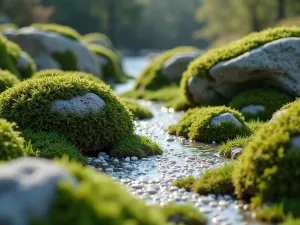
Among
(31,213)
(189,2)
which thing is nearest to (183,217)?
(31,213)

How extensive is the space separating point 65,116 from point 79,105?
44 cm

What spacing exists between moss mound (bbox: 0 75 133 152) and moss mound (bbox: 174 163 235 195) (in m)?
3.31

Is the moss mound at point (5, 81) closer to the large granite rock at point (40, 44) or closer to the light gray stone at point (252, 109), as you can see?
the light gray stone at point (252, 109)

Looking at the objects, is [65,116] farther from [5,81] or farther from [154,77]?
[154,77]

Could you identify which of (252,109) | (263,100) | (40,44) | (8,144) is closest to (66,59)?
(40,44)

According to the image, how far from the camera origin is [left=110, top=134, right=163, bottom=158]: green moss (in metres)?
11.9

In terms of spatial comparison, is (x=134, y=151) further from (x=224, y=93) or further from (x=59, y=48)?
(x=59, y=48)

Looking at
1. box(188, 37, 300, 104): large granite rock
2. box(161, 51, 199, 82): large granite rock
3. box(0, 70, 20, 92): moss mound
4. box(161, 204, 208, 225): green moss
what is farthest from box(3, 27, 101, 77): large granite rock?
box(161, 204, 208, 225): green moss

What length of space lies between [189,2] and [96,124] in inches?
4444

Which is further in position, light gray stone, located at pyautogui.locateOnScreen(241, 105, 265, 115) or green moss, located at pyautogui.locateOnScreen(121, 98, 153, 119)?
green moss, located at pyautogui.locateOnScreen(121, 98, 153, 119)

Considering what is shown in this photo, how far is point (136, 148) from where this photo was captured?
39.5 feet

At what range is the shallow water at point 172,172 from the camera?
7.90 m

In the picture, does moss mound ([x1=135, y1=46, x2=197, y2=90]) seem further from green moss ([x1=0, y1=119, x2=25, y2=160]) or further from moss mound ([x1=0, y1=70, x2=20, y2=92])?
green moss ([x1=0, y1=119, x2=25, y2=160])

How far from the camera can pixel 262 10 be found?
56.9 m
